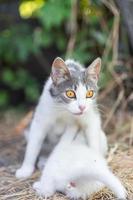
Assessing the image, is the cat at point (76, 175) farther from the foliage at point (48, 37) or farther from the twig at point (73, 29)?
the twig at point (73, 29)

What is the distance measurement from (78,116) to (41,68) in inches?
87.3

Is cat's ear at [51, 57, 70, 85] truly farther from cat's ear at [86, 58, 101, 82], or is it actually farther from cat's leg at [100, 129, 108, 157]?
cat's leg at [100, 129, 108, 157]

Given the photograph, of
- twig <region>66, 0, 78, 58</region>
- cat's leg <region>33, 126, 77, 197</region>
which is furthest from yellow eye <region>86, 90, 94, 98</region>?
twig <region>66, 0, 78, 58</region>

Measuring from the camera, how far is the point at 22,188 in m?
3.15

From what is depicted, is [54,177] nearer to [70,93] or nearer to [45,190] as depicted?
[45,190]

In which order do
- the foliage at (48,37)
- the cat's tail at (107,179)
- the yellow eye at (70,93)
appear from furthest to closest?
the foliage at (48,37), the yellow eye at (70,93), the cat's tail at (107,179)

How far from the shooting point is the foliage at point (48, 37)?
4496 millimetres

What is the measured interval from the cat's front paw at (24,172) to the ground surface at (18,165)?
0.11 ft

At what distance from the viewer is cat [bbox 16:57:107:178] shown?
10.00 feet

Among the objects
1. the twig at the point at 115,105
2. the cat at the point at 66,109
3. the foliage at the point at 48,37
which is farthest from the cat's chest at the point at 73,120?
the foliage at the point at 48,37

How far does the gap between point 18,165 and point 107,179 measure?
3.19 ft

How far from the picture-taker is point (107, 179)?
8.93 ft

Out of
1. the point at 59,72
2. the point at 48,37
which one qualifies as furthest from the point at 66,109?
the point at 48,37

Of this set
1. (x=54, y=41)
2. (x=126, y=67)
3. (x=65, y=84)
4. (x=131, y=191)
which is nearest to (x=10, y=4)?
(x=54, y=41)
